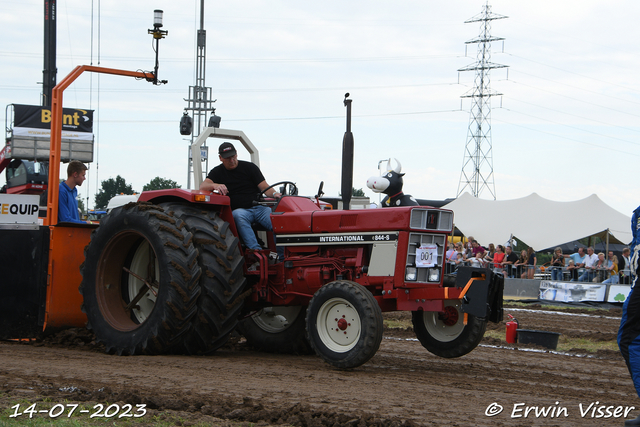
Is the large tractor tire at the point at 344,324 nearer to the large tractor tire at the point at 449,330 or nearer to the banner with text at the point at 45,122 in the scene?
the large tractor tire at the point at 449,330

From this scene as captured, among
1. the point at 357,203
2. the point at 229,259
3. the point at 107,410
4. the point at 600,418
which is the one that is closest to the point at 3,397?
the point at 107,410

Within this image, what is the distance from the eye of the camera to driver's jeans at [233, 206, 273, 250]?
7164 millimetres

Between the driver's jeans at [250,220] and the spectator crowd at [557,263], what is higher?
the driver's jeans at [250,220]

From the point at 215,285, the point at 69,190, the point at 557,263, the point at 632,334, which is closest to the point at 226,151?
the point at 215,285

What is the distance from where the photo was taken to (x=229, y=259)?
6.71m

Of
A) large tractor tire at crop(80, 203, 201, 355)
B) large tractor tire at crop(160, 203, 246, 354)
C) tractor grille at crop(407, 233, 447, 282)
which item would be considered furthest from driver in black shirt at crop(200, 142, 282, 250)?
tractor grille at crop(407, 233, 447, 282)

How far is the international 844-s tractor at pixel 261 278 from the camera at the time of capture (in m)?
6.33

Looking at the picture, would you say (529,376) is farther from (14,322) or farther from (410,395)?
(14,322)

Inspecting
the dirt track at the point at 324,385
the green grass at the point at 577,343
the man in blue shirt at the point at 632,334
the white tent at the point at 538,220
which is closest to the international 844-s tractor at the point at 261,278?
the dirt track at the point at 324,385

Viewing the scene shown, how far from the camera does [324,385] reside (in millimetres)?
5461

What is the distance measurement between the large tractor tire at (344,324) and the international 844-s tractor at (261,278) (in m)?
0.01

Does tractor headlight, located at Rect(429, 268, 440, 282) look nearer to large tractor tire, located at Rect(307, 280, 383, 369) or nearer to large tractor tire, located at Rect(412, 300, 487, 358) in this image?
large tractor tire, located at Rect(412, 300, 487, 358)

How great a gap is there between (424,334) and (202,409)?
129 inches

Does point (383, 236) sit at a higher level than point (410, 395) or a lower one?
higher
